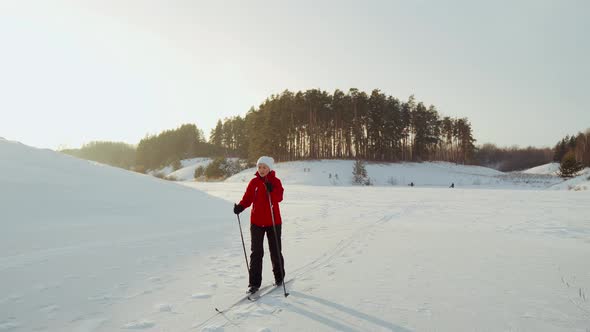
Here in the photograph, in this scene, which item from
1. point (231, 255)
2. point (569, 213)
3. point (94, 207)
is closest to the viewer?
point (231, 255)

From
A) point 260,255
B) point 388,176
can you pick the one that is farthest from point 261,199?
point 388,176

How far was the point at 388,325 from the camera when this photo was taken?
330 centimetres

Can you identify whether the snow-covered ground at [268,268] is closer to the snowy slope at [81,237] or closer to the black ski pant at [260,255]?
the snowy slope at [81,237]

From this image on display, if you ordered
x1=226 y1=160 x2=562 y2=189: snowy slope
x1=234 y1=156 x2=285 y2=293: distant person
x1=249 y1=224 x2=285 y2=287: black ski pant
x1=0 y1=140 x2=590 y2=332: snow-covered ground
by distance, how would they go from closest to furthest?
x1=0 y1=140 x2=590 y2=332: snow-covered ground, x1=249 y1=224 x2=285 y2=287: black ski pant, x1=234 y1=156 x2=285 y2=293: distant person, x1=226 y1=160 x2=562 y2=189: snowy slope

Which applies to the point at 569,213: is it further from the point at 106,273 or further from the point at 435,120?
the point at 435,120

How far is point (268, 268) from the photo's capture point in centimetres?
569

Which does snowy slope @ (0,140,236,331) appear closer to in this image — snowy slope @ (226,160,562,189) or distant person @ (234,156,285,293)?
distant person @ (234,156,285,293)

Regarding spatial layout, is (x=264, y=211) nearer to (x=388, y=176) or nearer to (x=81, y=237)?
(x=81, y=237)

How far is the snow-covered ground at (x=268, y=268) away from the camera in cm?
351

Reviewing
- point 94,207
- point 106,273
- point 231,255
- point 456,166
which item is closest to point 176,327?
point 106,273

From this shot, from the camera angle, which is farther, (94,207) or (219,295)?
(94,207)

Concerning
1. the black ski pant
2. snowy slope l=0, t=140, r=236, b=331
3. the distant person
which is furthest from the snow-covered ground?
the distant person

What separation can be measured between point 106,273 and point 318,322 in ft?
12.2

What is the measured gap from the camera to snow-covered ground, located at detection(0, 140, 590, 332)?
351 centimetres
